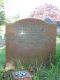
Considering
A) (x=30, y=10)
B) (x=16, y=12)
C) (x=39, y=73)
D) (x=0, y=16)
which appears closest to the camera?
(x=39, y=73)

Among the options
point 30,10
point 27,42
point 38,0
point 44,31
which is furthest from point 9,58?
point 38,0

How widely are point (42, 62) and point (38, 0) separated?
391 inches

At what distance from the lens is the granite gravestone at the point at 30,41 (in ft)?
21.5

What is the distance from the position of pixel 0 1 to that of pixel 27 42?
5.18m

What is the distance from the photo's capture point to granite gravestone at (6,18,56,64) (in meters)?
A: 6.54

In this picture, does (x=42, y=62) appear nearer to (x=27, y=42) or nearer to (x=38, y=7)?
(x=27, y=42)

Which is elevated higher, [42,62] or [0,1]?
[0,1]

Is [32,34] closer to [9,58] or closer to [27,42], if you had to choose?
[27,42]

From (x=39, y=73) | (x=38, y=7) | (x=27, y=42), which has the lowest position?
(x=39, y=73)

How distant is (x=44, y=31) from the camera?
261 inches

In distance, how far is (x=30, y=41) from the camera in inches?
260

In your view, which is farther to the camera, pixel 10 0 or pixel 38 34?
pixel 10 0

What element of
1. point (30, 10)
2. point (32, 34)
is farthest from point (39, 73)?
point (30, 10)

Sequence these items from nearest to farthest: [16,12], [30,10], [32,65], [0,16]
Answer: [32,65] < [0,16] < [16,12] < [30,10]
